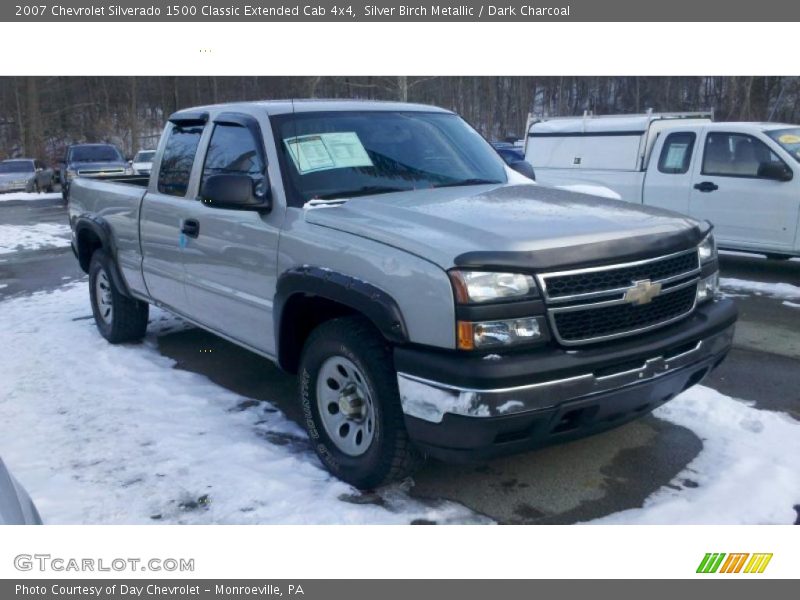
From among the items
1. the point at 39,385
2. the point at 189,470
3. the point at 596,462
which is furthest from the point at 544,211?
the point at 39,385

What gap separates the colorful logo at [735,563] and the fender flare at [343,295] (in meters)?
1.49

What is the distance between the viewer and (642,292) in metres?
3.27

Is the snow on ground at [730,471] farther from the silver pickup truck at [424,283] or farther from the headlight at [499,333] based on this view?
the headlight at [499,333]

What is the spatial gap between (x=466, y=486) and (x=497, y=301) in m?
1.17

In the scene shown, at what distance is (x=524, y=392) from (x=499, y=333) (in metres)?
0.25

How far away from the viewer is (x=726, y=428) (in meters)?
4.28

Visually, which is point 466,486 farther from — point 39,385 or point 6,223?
point 6,223

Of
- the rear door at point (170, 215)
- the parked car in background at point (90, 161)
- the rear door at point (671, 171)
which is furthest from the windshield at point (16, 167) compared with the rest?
the rear door at point (170, 215)

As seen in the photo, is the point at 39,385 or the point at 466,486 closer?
the point at 466,486

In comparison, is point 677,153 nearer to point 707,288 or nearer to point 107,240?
point 707,288

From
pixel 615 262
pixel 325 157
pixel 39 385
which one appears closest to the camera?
pixel 615 262

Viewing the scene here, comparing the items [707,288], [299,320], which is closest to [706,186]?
[707,288]

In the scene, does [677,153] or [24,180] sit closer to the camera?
[677,153]

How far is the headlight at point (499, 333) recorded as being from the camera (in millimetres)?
2986
